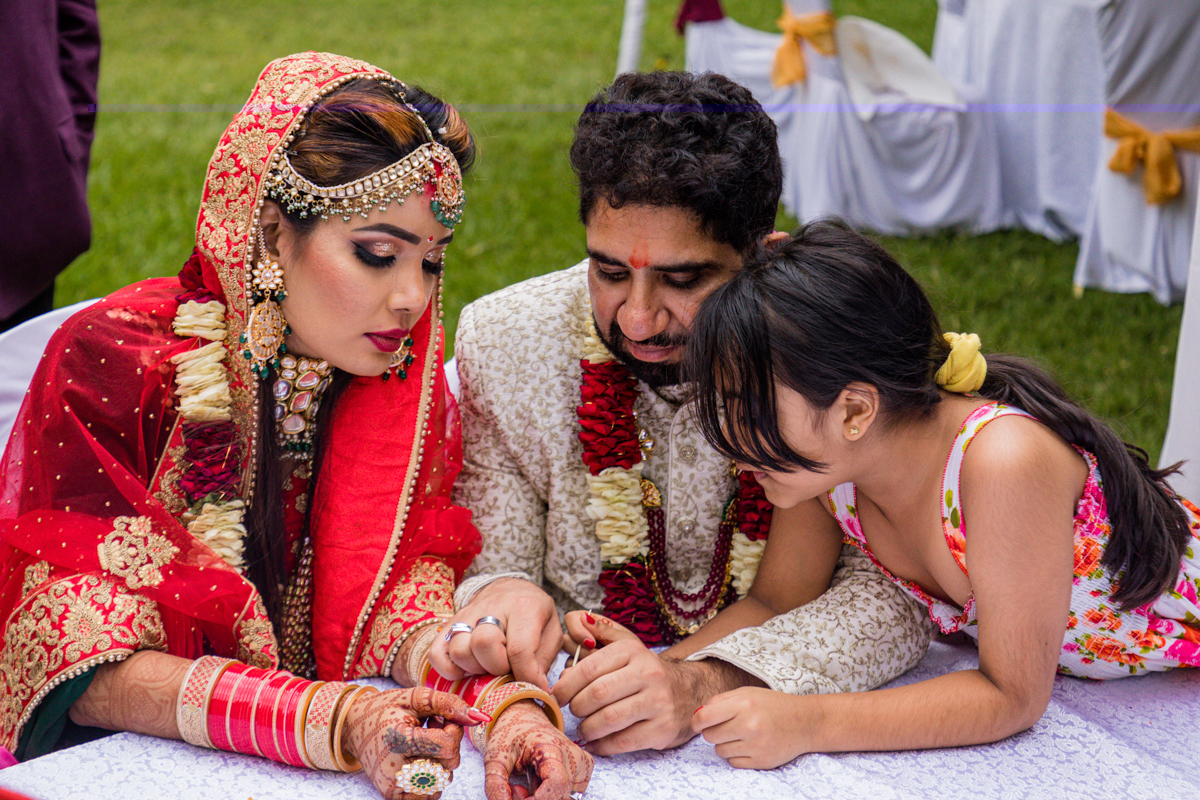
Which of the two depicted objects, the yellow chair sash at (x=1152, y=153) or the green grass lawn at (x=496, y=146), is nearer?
the green grass lawn at (x=496, y=146)

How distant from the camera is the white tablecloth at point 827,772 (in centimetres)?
190

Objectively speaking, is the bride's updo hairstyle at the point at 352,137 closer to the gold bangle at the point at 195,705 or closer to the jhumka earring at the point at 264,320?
the jhumka earring at the point at 264,320

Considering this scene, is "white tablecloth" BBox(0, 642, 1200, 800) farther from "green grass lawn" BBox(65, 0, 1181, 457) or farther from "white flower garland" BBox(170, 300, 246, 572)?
"green grass lawn" BBox(65, 0, 1181, 457)

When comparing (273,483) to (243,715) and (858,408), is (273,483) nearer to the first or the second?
(243,715)

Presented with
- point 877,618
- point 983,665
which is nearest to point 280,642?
point 877,618

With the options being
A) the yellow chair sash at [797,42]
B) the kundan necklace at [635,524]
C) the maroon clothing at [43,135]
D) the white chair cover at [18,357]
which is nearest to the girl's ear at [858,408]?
the kundan necklace at [635,524]

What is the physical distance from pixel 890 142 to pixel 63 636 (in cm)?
595

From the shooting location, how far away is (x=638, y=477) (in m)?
2.60

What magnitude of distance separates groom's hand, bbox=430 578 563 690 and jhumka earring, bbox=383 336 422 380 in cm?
57

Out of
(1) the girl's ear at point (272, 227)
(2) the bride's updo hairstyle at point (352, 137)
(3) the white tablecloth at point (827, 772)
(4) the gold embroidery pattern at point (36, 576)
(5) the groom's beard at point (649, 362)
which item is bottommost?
(3) the white tablecloth at point (827, 772)

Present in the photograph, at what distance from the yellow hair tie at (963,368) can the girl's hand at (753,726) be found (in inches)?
29.5

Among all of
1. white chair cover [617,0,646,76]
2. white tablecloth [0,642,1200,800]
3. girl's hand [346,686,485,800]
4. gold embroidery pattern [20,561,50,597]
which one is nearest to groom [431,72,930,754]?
white tablecloth [0,642,1200,800]

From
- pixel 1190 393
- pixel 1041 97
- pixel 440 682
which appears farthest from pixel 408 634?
pixel 1041 97

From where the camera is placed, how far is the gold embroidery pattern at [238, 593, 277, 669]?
2.19 meters
